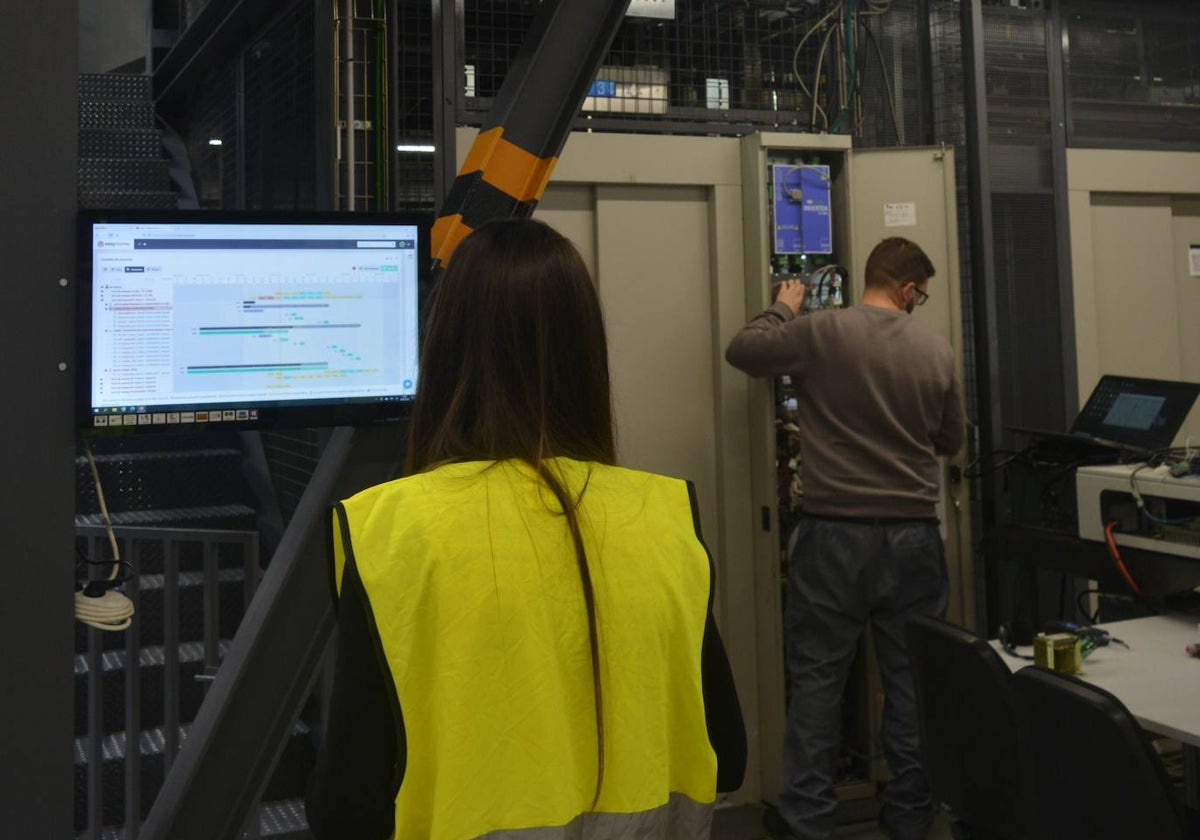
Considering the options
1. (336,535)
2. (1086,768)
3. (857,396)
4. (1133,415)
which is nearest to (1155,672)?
(1086,768)

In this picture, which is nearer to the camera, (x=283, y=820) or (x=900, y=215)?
(x=283, y=820)

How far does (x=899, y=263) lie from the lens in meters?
3.56

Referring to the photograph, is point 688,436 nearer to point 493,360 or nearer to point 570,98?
point 570,98

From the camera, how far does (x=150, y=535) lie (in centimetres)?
278

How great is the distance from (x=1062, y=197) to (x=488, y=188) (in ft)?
9.60

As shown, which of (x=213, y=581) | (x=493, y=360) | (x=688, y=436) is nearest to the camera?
(x=493, y=360)

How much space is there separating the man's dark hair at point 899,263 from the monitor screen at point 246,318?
203cm

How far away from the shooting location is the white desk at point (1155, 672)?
2213mm

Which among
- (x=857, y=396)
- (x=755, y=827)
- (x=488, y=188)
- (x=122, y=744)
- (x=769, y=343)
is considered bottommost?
(x=755, y=827)

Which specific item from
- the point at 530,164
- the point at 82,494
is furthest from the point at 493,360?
the point at 82,494

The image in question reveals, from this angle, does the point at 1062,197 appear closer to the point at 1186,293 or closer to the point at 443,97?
the point at 1186,293

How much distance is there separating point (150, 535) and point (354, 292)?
1.22 meters

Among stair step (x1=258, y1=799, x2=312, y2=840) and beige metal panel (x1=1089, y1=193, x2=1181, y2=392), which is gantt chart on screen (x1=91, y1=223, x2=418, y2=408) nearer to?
stair step (x1=258, y1=799, x2=312, y2=840)

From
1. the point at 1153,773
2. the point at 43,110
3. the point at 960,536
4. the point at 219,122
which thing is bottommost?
the point at 1153,773
